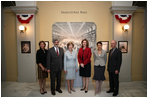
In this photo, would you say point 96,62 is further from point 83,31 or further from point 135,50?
point 135,50

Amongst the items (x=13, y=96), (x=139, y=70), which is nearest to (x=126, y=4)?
(x=139, y=70)

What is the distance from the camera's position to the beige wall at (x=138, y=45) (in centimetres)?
537

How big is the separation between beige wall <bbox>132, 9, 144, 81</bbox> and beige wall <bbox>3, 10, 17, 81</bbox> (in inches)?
199

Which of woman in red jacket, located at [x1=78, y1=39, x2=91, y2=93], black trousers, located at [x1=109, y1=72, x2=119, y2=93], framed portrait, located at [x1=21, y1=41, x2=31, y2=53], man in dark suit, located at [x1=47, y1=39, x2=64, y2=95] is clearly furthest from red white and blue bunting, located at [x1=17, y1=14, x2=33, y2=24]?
black trousers, located at [x1=109, y1=72, x2=119, y2=93]

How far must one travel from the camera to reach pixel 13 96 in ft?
12.4

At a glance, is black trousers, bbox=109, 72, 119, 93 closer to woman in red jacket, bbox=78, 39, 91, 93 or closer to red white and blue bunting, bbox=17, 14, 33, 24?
woman in red jacket, bbox=78, 39, 91, 93

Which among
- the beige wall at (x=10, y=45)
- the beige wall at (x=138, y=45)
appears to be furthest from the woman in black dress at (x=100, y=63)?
the beige wall at (x=10, y=45)

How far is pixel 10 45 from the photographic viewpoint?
214 inches

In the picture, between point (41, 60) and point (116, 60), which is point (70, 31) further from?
point (116, 60)

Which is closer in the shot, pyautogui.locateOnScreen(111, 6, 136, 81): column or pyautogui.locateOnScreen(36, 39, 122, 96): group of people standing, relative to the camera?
pyautogui.locateOnScreen(36, 39, 122, 96): group of people standing

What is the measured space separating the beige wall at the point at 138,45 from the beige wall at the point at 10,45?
505cm

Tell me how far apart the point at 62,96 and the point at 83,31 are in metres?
2.74

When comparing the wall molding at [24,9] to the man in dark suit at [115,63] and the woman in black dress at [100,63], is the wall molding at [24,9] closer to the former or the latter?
the woman in black dress at [100,63]

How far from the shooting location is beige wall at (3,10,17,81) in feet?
17.6
